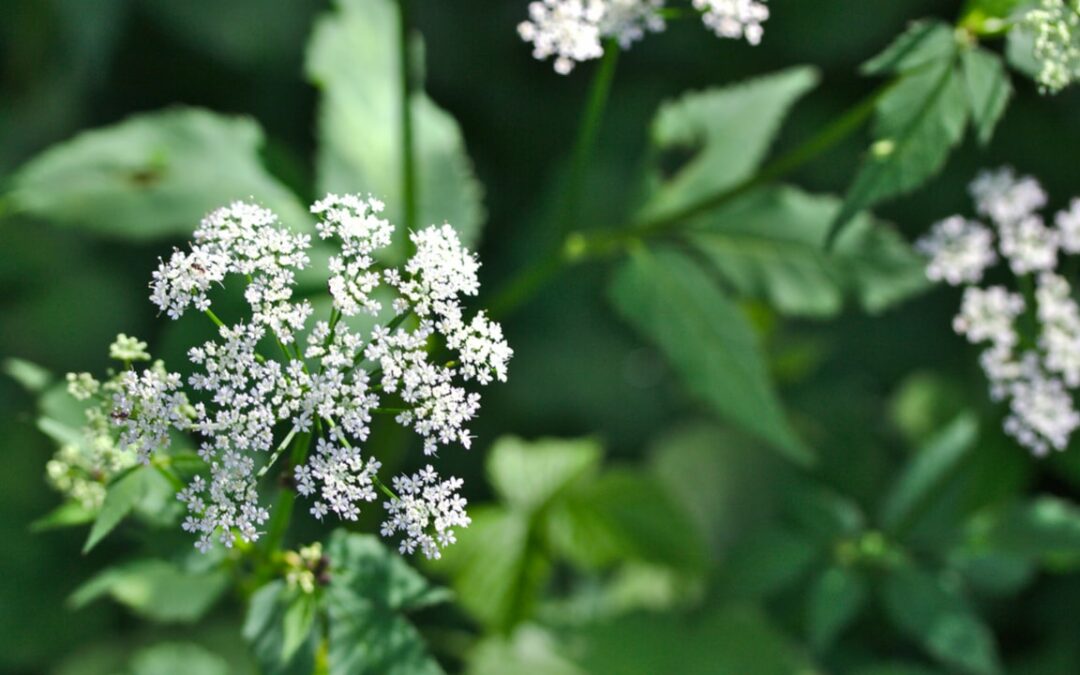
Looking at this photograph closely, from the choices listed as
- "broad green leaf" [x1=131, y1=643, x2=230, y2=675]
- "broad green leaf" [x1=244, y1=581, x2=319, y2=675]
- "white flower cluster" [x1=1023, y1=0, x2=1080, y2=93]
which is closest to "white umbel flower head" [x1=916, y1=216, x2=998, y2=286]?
"white flower cluster" [x1=1023, y1=0, x2=1080, y2=93]

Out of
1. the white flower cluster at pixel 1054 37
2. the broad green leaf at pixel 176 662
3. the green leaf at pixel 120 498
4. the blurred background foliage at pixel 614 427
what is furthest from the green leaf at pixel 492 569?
the white flower cluster at pixel 1054 37

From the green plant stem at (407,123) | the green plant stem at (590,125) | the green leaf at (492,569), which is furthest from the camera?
the green leaf at (492,569)

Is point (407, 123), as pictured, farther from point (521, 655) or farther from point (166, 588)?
point (521, 655)

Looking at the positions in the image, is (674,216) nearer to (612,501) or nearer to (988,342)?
(612,501)

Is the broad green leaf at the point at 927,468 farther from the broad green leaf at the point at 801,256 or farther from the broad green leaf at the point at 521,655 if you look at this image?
the broad green leaf at the point at 521,655

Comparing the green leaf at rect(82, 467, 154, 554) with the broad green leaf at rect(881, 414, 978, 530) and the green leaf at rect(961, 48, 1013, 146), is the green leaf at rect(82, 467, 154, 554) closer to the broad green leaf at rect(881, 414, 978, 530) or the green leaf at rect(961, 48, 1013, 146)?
the green leaf at rect(961, 48, 1013, 146)

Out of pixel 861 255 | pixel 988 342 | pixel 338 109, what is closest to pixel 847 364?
pixel 988 342
